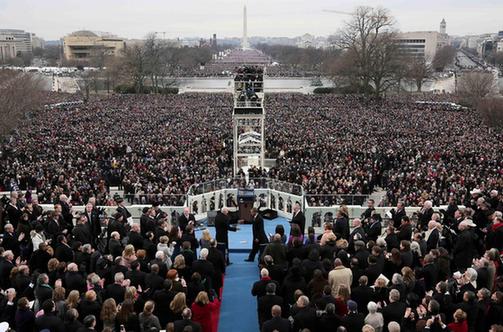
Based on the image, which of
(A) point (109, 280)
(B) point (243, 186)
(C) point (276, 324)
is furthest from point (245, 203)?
(C) point (276, 324)

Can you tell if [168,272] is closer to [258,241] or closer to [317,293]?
[317,293]

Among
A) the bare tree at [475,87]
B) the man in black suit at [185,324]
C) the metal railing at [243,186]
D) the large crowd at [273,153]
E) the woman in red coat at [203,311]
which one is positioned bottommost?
the large crowd at [273,153]

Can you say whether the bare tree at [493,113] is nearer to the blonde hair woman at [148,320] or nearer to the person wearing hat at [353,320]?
the person wearing hat at [353,320]

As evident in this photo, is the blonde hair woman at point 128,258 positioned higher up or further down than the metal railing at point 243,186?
higher up

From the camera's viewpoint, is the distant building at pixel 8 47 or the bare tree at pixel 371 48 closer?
the bare tree at pixel 371 48

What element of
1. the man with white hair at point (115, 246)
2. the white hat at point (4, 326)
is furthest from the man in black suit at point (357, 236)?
the white hat at point (4, 326)

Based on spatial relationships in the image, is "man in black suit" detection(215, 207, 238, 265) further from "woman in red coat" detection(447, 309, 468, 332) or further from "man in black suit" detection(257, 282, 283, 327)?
A: "woman in red coat" detection(447, 309, 468, 332)

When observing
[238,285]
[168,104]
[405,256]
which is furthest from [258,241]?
[168,104]

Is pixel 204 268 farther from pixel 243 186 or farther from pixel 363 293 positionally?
pixel 243 186
